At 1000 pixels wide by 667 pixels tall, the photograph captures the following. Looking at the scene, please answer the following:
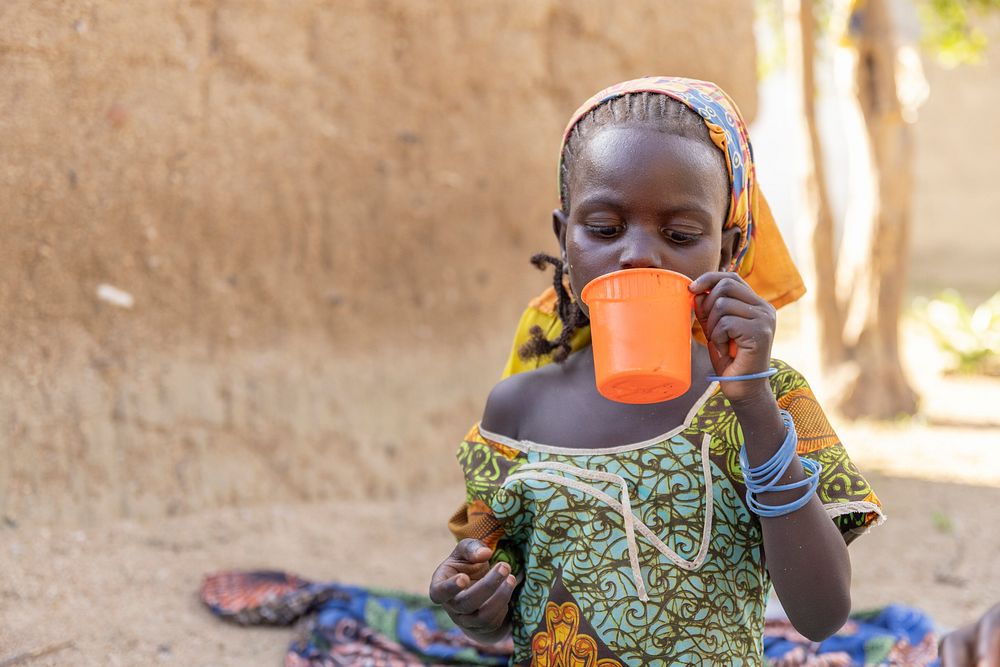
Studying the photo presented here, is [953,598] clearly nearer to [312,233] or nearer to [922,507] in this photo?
[922,507]

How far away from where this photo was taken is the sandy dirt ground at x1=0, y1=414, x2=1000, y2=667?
2.47 m

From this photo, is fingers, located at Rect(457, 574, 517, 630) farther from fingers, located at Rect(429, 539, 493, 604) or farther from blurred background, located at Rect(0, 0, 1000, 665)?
blurred background, located at Rect(0, 0, 1000, 665)

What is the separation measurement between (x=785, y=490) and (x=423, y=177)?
2.52 metres

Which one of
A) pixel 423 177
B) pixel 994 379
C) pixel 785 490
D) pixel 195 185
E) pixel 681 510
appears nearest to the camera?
pixel 785 490

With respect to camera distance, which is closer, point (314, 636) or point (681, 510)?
point (681, 510)

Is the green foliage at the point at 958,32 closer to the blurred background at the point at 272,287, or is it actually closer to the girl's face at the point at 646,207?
the blurred background at the point at 272,287

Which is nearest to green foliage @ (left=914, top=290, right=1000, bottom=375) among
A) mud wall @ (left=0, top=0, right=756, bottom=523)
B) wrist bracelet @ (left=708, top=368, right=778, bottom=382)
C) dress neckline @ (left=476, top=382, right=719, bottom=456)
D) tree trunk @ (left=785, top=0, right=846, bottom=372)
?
tree trunk @ (left=785, top=0, right=846, bottom=372)

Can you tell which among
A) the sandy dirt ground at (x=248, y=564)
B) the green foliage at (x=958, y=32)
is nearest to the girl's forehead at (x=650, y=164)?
the sandy dirt ground at (x=248, y=564)

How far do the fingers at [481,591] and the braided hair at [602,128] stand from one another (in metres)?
0.48

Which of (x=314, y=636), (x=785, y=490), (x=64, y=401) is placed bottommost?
(x=314, y=636)

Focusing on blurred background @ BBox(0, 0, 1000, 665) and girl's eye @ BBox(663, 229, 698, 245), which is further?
blurred background @ BBox(0, 0, 1000, 665)

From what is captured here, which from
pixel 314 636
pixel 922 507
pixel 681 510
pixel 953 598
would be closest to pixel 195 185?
pixel 314 636

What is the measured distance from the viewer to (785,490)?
5.03 ft

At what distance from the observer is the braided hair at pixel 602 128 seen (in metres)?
1.71
